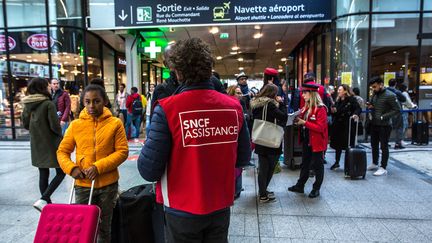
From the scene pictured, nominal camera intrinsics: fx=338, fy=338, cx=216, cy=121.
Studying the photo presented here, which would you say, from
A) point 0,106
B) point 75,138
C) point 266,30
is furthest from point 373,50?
point 0,106

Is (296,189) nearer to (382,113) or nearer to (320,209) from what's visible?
(320,209)

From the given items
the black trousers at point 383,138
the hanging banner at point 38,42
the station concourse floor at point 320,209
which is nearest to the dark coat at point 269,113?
the station concourse floor at point 320,209

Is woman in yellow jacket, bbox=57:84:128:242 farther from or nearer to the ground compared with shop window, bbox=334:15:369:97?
nearer to the ground

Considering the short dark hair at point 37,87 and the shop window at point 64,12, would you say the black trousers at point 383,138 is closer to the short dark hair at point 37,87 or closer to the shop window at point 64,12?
the short dark hair at point 37,87

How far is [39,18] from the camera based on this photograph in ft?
34.5

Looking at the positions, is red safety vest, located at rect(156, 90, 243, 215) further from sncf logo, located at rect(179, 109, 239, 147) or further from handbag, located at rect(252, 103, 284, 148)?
handbag, located at rect(252, 103, 284, 148)

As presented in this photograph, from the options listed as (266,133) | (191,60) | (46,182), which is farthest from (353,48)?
(191,60)

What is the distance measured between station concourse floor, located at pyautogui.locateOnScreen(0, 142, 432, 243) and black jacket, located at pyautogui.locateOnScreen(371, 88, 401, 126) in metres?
0.97

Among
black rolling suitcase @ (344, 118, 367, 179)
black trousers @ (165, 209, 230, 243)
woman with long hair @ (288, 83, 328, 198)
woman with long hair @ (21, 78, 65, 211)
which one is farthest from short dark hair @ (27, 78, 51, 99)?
black rolling suitcase @ (344, 118, 367, 179)

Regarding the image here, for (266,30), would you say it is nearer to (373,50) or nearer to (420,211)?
(373,50)

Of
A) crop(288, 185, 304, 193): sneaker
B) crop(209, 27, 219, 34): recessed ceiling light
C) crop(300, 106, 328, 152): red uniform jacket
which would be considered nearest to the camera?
crop(300, 106, 328, 152): red uniform jacket

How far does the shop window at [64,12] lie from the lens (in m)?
10.4

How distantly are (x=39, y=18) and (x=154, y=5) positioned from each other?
390 cm

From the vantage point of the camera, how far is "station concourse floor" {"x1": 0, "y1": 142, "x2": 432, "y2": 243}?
358cm
